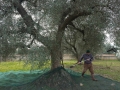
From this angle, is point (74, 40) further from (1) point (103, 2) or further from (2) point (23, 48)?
(2) point (23, 48)

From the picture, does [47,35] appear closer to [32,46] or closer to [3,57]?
[32,46]

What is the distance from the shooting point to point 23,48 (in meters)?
5.98

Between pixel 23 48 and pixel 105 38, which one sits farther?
pixel 105 38

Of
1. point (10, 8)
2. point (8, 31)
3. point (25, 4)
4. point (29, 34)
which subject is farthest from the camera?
point (25, 4)

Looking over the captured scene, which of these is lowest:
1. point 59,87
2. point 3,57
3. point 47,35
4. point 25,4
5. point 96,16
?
point 59,87

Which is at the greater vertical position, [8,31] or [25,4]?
[25,4]

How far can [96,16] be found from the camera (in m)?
7.29

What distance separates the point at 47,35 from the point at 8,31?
1.31 meters

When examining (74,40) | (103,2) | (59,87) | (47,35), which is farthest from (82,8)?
(74,40)

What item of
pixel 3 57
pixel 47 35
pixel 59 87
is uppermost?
pixel 47 35

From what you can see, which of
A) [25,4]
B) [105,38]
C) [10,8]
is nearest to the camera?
[10,8]

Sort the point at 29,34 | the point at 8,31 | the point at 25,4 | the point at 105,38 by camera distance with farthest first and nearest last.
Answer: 1. the point at 105,38
2. the point at 25,4
3. the point at 29,34
4. the point at 8,31

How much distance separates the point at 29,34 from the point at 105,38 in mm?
5612

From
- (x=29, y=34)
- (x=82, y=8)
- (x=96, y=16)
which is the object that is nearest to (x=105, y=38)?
(x=96, y=16)
